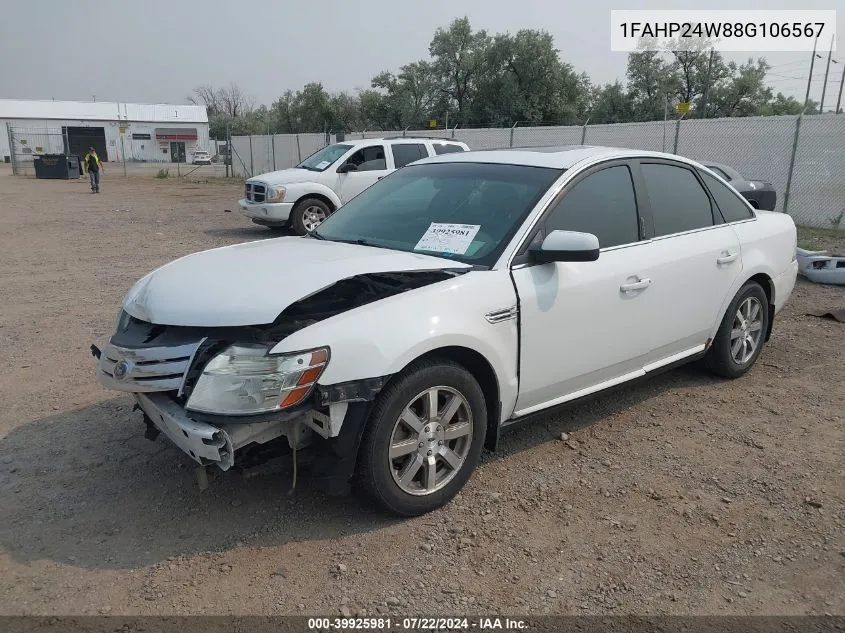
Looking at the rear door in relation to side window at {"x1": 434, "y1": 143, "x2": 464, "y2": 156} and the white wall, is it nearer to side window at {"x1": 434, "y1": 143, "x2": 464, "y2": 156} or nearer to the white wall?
side window at {"x1": 434, "y1": 143, "x2": 464, "y2": 156}

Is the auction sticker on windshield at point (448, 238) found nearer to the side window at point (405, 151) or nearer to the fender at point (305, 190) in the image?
the fender at point (305, 190)

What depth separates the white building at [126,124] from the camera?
220 ft

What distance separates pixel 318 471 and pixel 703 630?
5.50 ft

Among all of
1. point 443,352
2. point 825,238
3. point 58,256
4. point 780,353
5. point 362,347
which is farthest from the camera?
point 825,238

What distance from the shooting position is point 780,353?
5812 mm

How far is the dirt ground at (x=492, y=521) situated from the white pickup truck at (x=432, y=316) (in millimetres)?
350

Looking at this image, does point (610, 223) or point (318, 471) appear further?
point (610, 223)

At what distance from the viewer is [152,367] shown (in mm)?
3031

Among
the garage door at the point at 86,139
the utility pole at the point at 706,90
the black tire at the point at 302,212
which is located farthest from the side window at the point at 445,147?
the garage door at the point at 86,139

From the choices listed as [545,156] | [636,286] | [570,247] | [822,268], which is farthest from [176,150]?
[570,247]

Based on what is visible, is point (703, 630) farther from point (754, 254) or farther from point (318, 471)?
point (754, 254)

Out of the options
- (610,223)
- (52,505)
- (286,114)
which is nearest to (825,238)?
(610,223)

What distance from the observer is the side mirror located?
134 inches

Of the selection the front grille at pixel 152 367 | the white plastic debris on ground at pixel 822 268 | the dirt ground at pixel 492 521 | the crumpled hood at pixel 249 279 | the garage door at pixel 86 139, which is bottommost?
the dirt ground at pixel 492 521
